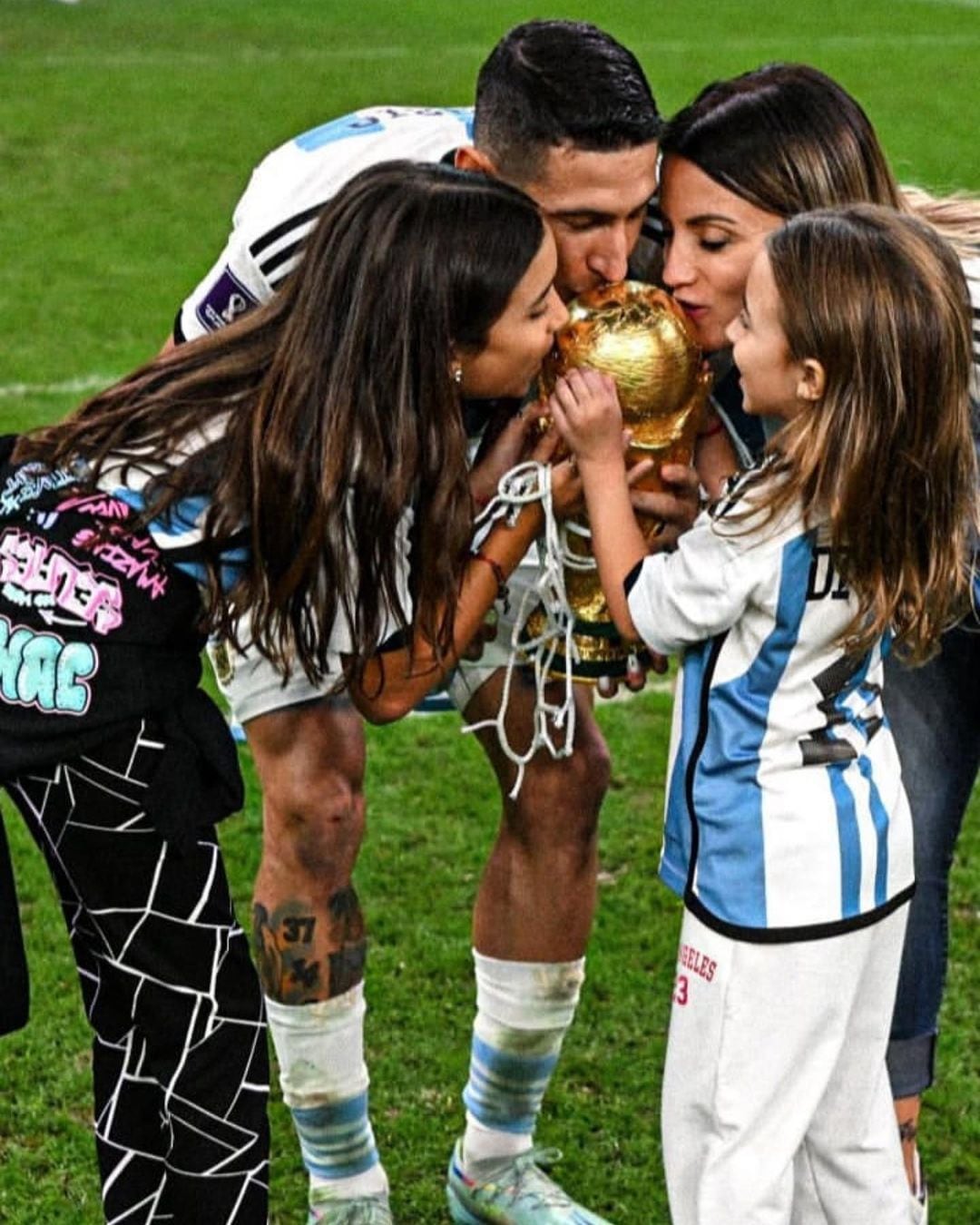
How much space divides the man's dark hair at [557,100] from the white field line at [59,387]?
200 inches

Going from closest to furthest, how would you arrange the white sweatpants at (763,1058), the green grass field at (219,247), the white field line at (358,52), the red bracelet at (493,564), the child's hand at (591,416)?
1. the white sweatpants at (763,1058)
2. the child's hand at (591,416)
3. the red bracelet at (493,564)
4. the green grass field at (219,247)
5. the white field line at (358,52)

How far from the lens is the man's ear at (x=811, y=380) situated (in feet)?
9.77

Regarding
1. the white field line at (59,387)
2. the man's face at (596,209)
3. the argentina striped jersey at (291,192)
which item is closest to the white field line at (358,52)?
the white field line at (59,387)

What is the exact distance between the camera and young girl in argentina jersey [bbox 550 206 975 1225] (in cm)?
296

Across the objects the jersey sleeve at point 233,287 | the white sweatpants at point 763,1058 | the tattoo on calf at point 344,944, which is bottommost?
the tattoo on calf at point 344,944

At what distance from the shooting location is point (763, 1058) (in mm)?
3074

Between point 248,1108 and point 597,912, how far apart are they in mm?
1799

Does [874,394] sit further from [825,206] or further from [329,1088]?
[329,1088]

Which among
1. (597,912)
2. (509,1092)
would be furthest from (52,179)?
(509,1092)

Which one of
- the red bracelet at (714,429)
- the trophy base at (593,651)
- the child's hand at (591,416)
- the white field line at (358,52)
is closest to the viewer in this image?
the child's hand at (591,416)

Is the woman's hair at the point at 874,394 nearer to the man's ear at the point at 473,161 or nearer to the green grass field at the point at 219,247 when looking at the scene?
the man's ear at the point at 473,161

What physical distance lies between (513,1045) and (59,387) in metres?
5.35

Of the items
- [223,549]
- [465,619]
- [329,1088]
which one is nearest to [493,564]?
[465,619]

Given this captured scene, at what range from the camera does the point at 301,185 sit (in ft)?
12.2
